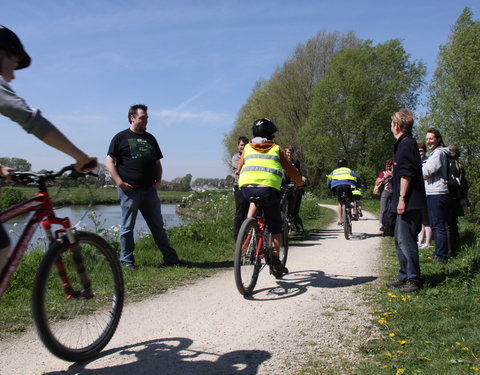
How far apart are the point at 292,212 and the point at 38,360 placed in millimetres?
7731

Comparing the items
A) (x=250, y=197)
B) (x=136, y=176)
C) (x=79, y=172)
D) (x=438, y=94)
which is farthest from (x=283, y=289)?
(x=438, y=94)

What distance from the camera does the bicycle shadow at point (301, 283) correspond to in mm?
4938

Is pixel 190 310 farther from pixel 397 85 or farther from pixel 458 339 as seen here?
pixel 397 85

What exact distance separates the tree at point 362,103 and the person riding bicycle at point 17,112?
114 feet

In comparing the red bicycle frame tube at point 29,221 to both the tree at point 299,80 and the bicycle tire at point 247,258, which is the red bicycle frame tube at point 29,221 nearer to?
the bicycle tire at point 247,258

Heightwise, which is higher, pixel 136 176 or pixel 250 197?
pixel 136 176

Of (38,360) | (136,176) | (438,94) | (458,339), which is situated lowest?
(458,339)

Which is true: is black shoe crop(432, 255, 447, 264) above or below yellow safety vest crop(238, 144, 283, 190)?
below

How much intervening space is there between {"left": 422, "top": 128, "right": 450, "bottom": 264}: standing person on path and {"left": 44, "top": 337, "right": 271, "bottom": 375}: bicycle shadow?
427cm

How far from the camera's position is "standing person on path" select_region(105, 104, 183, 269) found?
6.06 m

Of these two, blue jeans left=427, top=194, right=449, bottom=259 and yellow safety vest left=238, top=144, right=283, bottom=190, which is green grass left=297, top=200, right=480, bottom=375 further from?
yellow safety vest left=238, top=144, right=283, bottom=190

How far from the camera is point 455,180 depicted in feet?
21.5

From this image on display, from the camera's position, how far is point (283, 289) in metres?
5.22

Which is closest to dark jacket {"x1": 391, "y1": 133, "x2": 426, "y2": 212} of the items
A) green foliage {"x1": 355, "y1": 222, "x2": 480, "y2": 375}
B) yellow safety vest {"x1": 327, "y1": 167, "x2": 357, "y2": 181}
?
green foliage {"x1": 355, "y1": 222, "x2": 480, "y2": 375}
